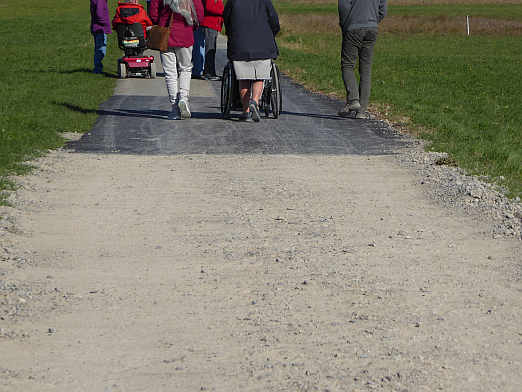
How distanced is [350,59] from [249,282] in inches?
328

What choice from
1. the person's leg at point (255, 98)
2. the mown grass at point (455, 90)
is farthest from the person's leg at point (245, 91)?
the mown grass at point (455, 90)

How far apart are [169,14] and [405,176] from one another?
5033mm

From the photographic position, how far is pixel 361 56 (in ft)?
44.3

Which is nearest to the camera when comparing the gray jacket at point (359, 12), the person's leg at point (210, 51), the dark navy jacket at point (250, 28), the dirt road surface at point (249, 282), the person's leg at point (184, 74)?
the dirt road surface at point (249, 282)

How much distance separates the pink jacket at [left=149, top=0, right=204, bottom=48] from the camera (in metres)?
12.6

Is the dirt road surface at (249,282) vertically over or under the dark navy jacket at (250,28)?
under

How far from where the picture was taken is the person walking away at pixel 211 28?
18.5 metres

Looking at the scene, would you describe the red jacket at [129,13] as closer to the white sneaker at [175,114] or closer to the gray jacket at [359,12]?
the white sneaker at [175,114]

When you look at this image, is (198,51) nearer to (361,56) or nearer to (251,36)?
(361,56)

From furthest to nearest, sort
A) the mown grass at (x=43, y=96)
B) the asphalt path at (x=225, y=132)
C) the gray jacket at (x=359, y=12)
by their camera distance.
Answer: the gray jacket at (x=359, y=12) → the asphalt path at (x=225, y=132) → the mown grass at (x=43, y=96)

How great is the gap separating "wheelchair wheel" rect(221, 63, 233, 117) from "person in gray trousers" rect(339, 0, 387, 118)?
173cm

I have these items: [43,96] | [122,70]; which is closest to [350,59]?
[43,96]

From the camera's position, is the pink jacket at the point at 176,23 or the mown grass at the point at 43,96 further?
the pink jacket at the point at 176,23

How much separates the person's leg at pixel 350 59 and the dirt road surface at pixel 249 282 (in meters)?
3.88
